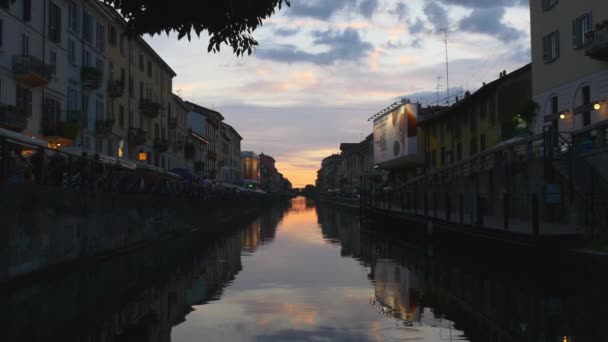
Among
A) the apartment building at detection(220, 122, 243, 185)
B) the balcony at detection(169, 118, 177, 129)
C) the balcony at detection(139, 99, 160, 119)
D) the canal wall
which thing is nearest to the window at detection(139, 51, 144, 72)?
the balcony at detection(139, 99, 160, 119)

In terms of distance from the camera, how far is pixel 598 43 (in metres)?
27.7

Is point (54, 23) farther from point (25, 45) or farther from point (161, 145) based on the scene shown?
point (161, 145)

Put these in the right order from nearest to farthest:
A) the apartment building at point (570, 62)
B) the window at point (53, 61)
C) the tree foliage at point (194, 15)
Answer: the tree foliage at point (194, 15) < the apartment building at point (570, 62) < the window at point (53, 61)

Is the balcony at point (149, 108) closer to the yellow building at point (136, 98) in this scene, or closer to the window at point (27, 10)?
the yellow building at point (136, 98)

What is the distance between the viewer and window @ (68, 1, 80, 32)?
133ft

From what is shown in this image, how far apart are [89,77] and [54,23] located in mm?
5348

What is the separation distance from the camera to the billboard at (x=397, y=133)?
66.4 m

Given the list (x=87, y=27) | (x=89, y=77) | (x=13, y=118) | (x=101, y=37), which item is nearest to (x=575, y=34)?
(x=13, y=118)

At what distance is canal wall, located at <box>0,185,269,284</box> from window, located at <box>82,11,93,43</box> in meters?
18.2

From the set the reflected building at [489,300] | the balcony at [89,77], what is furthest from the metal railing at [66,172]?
the balcony at [89,77]

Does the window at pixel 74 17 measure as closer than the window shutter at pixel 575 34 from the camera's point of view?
No

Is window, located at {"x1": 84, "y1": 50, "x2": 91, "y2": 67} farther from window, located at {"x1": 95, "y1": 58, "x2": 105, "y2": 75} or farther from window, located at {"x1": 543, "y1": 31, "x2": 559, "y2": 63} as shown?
window, located at {"x1": 543, "y1": 31, "x2": 559, "y2": 63}

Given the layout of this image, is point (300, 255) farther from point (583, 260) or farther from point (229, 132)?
point (229, 132)

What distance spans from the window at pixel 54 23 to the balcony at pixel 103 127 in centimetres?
799
